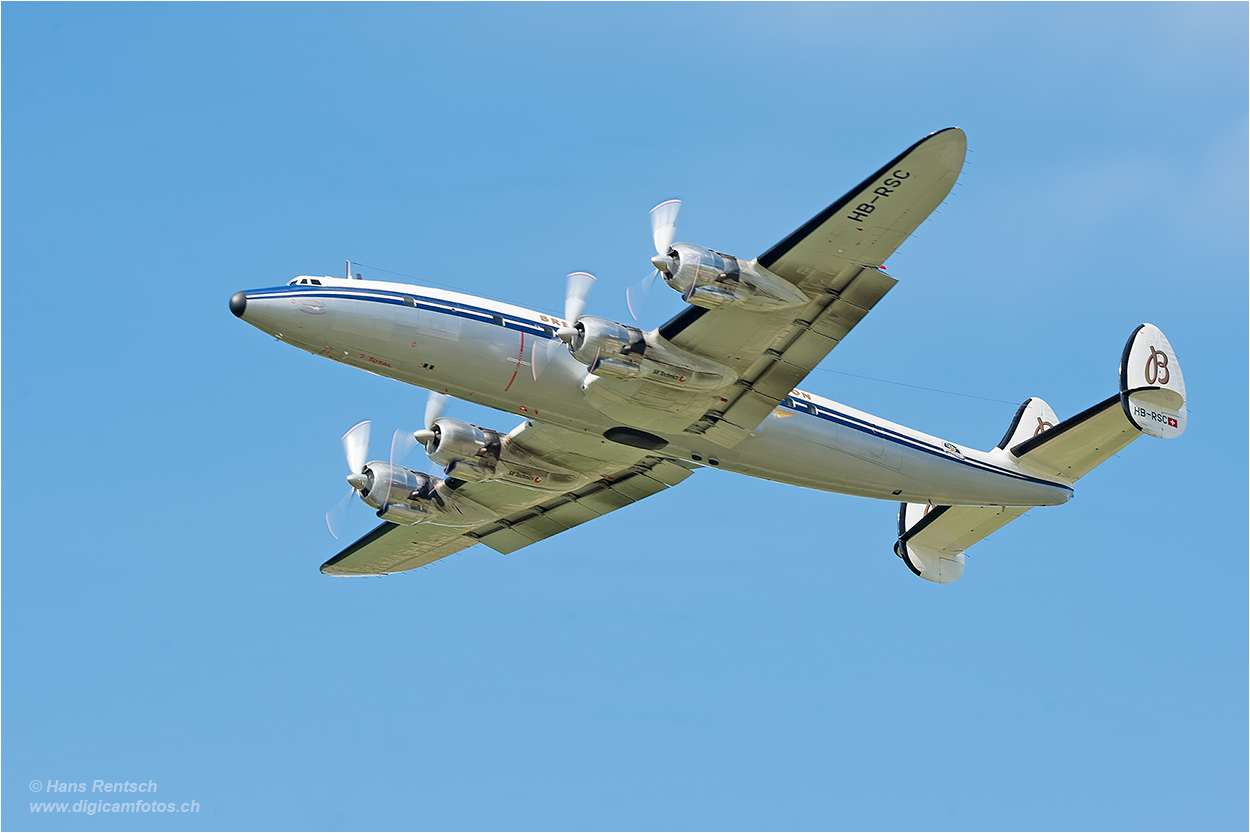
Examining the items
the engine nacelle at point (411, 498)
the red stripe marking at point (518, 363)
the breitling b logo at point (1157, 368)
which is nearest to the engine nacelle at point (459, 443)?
the engine nacelle at point (411, 498)

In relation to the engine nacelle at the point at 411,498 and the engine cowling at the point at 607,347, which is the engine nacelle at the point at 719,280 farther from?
the engine nacelle at the point at 411,498

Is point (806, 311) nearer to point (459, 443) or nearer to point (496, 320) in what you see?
point (496, 320)

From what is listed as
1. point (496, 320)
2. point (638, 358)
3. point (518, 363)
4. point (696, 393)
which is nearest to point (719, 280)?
point (638, 358)

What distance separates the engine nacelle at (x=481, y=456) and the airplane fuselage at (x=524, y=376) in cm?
324

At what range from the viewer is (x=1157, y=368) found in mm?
34406

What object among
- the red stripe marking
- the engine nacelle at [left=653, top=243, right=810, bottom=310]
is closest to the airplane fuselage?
the red stripe marking

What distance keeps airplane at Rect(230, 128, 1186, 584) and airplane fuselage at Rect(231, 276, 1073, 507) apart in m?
0.05

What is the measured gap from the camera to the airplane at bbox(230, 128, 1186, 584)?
2672 cm

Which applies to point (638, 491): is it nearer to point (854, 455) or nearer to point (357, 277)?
point (854, 455)

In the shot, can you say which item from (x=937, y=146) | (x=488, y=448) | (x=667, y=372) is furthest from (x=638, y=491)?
(x=937, y=146)

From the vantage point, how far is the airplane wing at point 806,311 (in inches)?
998

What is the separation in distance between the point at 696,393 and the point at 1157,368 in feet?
46.8

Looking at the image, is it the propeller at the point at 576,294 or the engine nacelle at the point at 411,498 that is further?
the engine nacelle at the point at 411,498

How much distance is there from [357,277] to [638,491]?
10446mm
